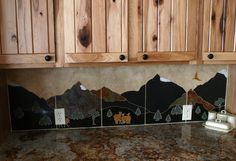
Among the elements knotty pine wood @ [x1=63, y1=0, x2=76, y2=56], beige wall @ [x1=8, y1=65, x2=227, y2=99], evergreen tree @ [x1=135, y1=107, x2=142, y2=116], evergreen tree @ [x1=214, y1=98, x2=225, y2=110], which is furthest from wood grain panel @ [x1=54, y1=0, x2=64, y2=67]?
evergreen tree @ [x1=214, y1=98, x2=225, y2=110]

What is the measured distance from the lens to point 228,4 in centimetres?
177

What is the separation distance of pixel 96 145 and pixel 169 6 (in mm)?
987

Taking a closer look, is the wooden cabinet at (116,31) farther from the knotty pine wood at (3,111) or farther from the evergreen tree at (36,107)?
the evergreen tree at (36,107)

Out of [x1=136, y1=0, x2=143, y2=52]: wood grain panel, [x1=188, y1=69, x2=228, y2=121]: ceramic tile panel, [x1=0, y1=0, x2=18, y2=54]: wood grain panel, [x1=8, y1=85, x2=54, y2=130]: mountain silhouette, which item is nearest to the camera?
[x1=0, y1=0, x2=18, y2=54]: wood grain panel

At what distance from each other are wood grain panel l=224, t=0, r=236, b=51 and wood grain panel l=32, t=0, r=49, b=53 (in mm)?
1114

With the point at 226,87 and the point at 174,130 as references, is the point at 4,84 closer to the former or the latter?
the point at 174,130

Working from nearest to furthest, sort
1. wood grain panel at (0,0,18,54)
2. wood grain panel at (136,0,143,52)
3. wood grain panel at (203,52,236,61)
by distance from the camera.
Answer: wood grain panel at (0,0,18,54) → wood grain panel at (136,0,143,52) → wood grain panel at (203,52,236,61)

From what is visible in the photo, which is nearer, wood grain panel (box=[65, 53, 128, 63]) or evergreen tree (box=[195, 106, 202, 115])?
wood grain panel (box=[65, 53, 128, 63])

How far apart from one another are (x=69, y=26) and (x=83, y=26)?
8cm

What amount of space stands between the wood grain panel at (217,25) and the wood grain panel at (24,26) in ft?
3.66

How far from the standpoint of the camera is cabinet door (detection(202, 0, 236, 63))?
1769 millimetres

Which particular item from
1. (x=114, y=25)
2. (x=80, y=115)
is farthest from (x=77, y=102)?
(x=114, y=25)

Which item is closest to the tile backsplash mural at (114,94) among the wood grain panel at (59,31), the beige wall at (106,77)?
the beige wall at (106,77)

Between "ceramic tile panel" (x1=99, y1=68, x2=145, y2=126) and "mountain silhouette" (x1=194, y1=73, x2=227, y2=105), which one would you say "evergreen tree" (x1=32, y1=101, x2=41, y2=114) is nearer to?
"ceramic tile panel" (x1=99, y1=68, x2=145, y2=126)
